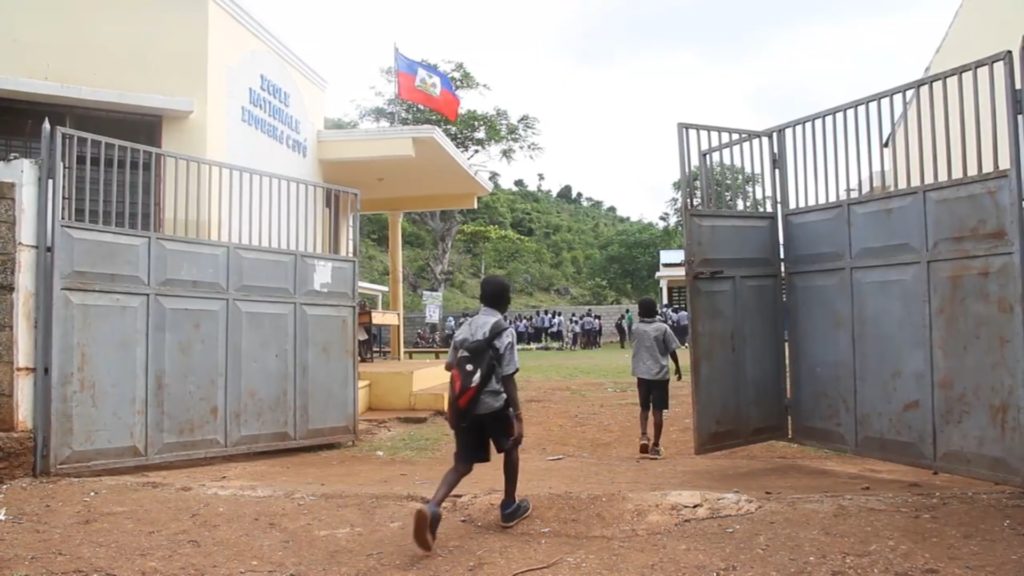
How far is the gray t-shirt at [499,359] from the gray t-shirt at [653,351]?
10.5 feet

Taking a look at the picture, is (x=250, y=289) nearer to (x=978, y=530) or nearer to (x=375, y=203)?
(x=978, y=530)

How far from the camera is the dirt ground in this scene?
13.4 ft

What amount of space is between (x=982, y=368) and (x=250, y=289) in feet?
20.0

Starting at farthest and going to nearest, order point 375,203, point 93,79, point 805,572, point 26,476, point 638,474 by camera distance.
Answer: point 375,203 < point 93,79 < point 638,474 < point 26,476 < point 805,572

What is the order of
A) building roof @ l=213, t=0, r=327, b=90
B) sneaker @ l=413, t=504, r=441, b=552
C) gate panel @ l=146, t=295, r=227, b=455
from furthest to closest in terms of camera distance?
building roof @ l=213, t=0, r=327, b=90
gate panel @ l=146, t=295, r=227, b=455
sneaker @ l=413, t=504, r=441, b=552

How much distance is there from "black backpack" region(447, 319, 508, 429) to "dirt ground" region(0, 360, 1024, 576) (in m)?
0.75

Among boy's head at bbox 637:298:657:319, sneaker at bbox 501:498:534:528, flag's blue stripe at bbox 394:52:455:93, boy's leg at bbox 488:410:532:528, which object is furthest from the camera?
flag's blue stripe at bbox 394:52:455:93

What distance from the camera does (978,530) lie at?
4.31 meters

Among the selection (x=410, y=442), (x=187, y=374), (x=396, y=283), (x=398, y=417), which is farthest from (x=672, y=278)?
(x=187, y=374)

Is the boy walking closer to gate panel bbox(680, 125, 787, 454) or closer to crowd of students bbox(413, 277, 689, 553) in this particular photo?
gate panel bbox(680, 125, 787, 454)

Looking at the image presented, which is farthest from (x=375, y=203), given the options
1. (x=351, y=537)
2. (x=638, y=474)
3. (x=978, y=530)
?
(x=978, y=530)

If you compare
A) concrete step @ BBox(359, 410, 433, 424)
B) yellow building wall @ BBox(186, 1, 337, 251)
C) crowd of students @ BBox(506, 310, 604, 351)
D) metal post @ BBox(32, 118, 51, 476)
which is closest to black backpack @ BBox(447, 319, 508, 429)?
metal post @ BBox(32, 118, 51, 476)

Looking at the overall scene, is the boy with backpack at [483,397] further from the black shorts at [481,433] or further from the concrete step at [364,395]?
the concrete step at [364,395]

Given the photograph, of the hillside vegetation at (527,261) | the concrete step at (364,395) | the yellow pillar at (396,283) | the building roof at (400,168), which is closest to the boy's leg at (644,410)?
the concrete step at (364,395)
